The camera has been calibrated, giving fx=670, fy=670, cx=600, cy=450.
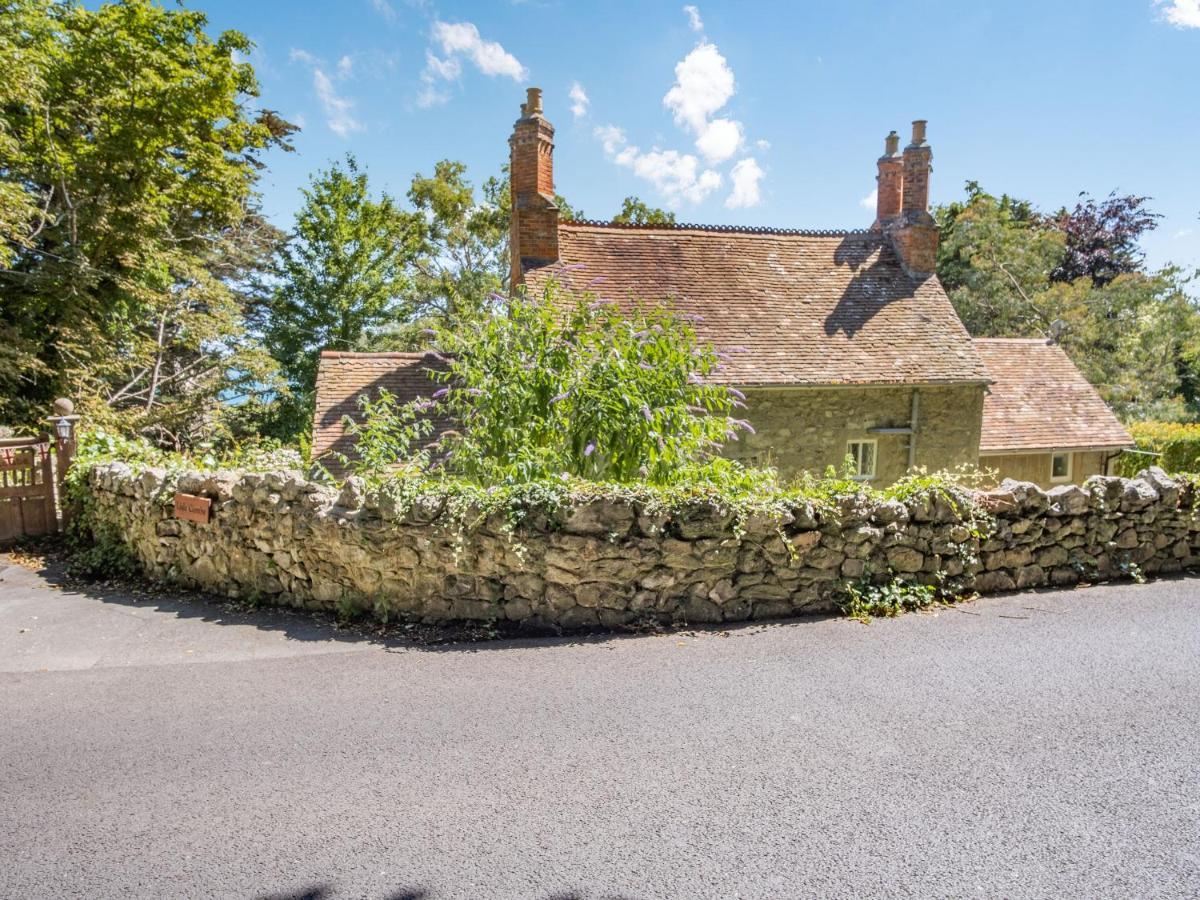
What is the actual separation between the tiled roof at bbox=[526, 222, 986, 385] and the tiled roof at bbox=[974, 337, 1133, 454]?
233 cm

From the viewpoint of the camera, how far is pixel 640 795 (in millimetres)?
3637

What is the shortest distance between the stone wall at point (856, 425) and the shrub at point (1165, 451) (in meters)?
6.18

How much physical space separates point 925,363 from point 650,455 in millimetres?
9605

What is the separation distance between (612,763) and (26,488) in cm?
963

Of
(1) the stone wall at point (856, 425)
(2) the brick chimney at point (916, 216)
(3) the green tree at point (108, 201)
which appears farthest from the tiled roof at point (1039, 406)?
(3) the green tree at point (108, 201)

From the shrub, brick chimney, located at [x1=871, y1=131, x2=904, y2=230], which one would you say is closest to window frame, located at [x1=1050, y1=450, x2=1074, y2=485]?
the shrub

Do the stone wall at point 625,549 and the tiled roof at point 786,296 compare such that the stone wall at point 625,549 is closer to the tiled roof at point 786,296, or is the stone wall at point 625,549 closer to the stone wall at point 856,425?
the stone wall at point 856,425

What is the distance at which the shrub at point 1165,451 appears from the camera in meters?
17.4

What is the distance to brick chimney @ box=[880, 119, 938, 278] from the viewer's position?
15391mm

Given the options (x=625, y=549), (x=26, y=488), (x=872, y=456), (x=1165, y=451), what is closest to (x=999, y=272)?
(x=1165, y=451)

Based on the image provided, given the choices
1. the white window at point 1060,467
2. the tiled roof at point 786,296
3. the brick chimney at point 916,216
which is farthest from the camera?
the white window at point 1060,467

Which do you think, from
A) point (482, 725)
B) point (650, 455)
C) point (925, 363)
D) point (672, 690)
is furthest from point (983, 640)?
point (925, 363)

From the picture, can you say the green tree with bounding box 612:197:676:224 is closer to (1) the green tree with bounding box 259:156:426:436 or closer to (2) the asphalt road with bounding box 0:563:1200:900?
(1) the green tree with bounding box 259:156:426:436

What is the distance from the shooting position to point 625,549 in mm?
5953
